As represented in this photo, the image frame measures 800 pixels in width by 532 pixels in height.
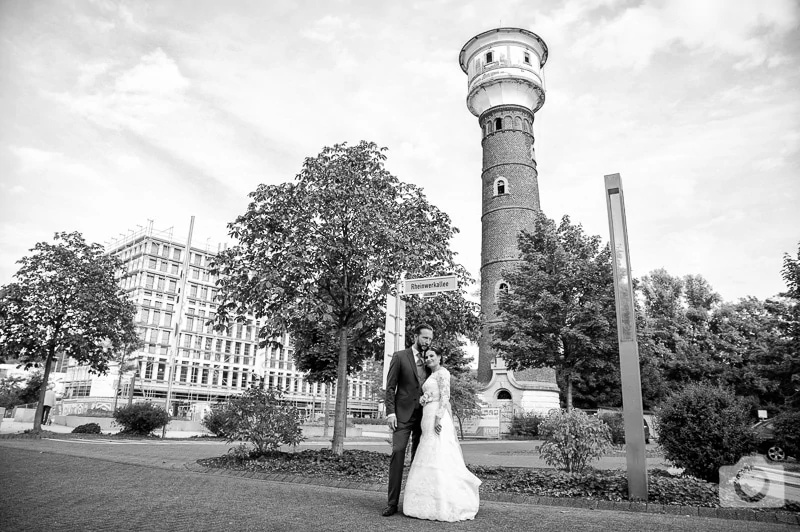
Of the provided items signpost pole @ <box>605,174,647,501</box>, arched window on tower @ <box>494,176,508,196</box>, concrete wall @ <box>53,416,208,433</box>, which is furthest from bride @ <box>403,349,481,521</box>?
arched window on tower @ <box>494,176,508,196</box>

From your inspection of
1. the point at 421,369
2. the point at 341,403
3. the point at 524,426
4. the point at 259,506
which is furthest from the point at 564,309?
the point at 259,506

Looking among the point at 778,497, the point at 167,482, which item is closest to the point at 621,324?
the point at 778,497

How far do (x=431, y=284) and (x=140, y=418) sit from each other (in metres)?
18.8

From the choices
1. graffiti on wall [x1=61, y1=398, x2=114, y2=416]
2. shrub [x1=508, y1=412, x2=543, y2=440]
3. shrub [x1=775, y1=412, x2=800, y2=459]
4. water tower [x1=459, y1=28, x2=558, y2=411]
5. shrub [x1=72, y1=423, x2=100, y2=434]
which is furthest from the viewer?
graffiti on wall [x1=61, y1=398, x2=114, y2=416]

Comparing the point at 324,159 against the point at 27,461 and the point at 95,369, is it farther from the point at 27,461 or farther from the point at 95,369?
the point at 95,369

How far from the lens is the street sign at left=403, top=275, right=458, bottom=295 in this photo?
29.1 ft

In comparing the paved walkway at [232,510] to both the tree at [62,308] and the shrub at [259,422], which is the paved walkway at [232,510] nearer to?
the shrub at [259,422]

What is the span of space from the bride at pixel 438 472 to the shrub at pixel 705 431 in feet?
15.2

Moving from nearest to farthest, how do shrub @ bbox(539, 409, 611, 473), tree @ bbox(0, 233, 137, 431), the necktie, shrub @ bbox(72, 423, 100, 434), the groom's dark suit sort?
the groom's dark suit
the necktie
shrub @ bbox(539, 409, 611, 473)
tree @ bbox(0, 233, 137, 431)
shrub @ bbox(72, 423, 100, 434)

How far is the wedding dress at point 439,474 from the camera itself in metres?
5.99

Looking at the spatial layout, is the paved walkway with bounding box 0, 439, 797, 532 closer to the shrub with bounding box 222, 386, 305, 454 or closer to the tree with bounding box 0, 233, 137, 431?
the shrub with bounding box 222, 386, 305, 454

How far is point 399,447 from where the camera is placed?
249 inches

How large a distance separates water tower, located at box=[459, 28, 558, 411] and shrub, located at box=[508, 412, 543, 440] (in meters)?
1.17

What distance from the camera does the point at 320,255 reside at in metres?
12.2
